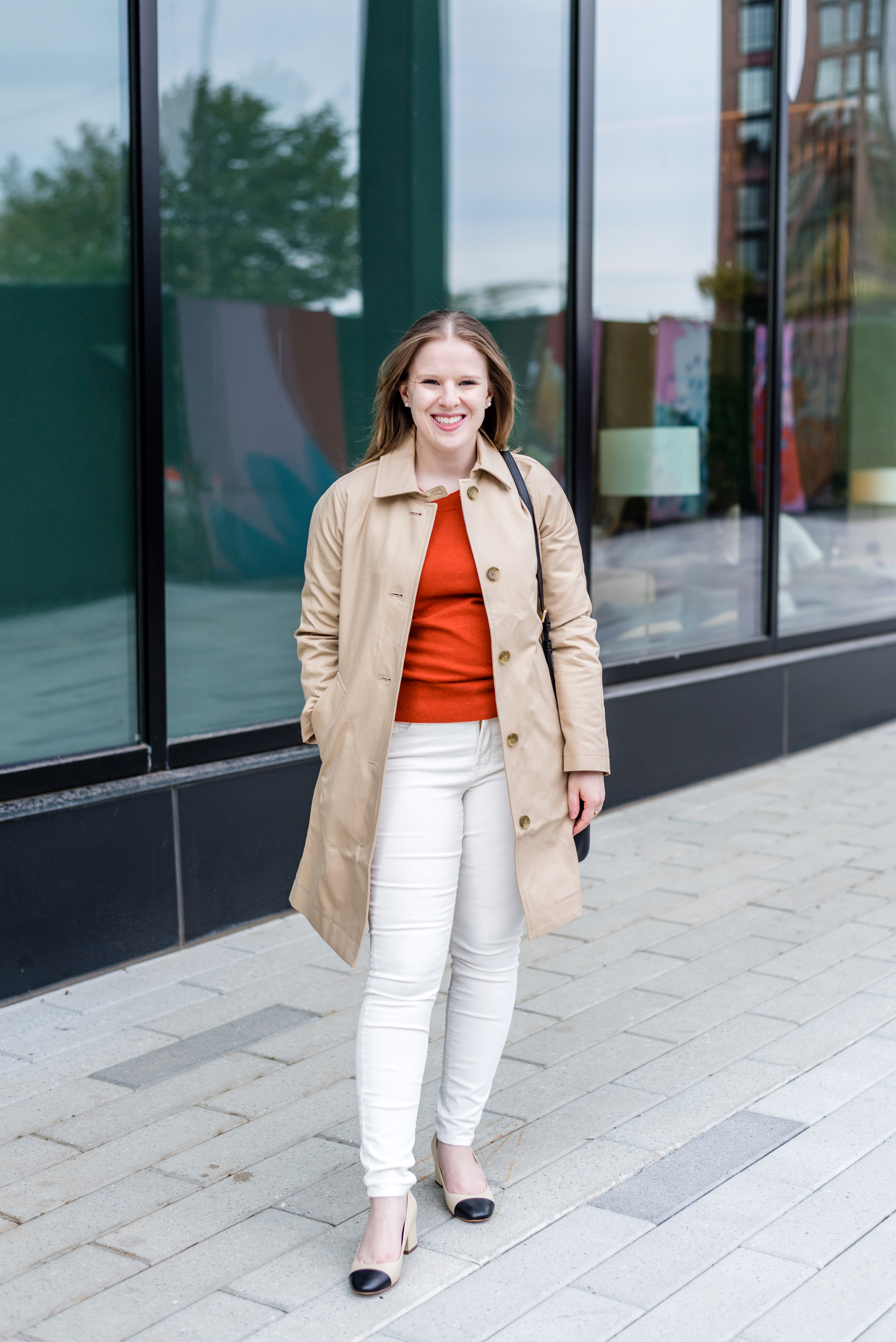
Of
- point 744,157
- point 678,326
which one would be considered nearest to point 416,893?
point 678,326

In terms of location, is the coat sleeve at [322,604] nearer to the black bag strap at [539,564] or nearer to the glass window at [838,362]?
the black bag strap at [539,564]

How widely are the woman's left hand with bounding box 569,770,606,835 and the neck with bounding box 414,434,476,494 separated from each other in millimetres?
653

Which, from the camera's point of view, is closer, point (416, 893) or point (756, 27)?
point (416, 893)

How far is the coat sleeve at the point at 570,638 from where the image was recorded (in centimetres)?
320

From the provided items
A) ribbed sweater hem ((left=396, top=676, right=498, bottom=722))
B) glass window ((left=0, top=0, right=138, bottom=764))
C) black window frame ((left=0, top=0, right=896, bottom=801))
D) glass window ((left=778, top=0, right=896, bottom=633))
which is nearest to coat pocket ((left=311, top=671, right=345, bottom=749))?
ribbed sweater hem ((left=396, top=676, right=498, bottom=722))

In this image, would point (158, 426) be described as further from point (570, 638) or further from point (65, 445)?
point (570, 638)

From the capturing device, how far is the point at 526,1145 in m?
3.62

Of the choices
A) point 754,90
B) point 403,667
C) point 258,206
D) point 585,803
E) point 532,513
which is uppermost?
point 754,90

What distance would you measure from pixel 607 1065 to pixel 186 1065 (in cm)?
113

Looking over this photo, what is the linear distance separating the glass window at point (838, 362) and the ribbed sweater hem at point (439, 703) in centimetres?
584

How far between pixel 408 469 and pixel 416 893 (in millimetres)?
862

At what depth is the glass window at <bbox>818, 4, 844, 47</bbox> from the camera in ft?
28.7

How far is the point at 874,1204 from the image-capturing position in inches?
130

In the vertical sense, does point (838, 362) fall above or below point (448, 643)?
above
